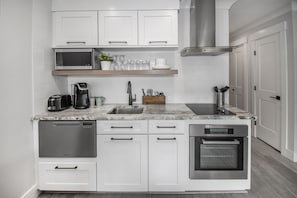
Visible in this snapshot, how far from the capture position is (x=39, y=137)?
7.65 ft

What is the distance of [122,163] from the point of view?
2.32 meters

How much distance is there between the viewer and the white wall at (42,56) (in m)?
2.35

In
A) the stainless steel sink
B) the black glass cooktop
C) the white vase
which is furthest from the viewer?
the stainless steel sink

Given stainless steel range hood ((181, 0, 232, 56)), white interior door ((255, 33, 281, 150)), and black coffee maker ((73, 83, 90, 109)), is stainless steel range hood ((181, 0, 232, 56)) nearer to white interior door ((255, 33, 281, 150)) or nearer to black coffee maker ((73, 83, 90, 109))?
black coffee maker ((73, 83, 90, 109))

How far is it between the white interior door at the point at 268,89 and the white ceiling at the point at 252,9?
16.9 inches

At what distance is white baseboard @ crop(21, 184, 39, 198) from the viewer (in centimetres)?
217

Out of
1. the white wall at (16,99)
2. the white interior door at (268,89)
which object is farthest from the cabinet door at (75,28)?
the white interior door at (268,89)

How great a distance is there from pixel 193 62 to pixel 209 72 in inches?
10.4

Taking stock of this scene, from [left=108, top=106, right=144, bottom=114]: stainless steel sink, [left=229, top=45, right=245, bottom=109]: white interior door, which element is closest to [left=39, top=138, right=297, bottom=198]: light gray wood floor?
[left=108, top=106, right=144, bottom=114]: stainless steel sink

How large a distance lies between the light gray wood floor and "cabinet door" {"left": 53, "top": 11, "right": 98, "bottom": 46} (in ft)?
5.77

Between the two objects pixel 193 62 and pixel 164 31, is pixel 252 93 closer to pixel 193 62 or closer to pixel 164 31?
pixel 193 62

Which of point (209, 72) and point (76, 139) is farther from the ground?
point (209, 72)

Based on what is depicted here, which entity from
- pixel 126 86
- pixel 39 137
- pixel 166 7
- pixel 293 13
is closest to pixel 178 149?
pixel 126 86

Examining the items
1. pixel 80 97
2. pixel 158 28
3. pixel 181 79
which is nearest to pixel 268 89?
pixel 181 79
